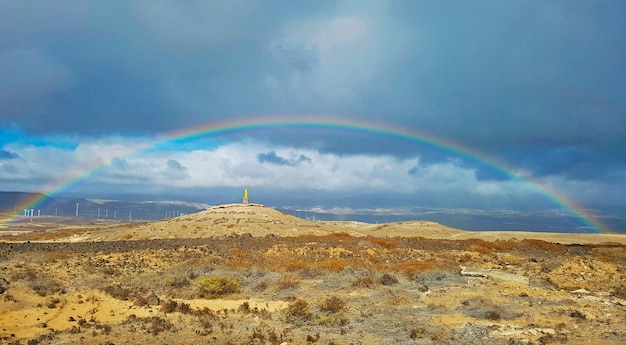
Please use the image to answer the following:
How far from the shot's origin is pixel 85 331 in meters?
17.2

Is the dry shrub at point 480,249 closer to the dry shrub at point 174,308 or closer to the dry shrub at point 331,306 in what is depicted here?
the dry shrub at point 331,306

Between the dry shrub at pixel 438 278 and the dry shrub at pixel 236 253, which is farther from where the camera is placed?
the dry shrub at pixel 236 253

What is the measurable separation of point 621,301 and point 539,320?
6159 mm

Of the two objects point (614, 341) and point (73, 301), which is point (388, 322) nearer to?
point (614, 341)

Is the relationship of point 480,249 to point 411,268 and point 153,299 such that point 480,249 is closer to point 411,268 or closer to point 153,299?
point 411,268

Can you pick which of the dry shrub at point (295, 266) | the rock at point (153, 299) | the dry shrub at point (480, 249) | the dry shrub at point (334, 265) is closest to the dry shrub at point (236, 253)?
the dry shrub at point (295, 266)

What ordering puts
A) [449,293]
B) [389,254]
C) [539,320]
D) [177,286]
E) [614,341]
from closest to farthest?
[614,341], [539,320], [449,293], [177,286], [389,254]

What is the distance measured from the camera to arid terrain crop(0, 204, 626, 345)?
16.6m

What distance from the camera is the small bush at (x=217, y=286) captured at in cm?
2445

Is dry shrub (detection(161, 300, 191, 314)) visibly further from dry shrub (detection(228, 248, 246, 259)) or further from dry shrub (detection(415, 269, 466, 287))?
dry shrub (detection(228, 248, 246, 259))

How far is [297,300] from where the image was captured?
22.8 metres

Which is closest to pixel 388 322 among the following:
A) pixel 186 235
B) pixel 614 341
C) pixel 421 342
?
pixel 421 342

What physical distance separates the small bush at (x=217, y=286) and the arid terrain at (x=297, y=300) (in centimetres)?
7

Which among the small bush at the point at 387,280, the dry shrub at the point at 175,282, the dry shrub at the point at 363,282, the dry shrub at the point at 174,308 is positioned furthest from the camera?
the small bush at the point at 387,280
